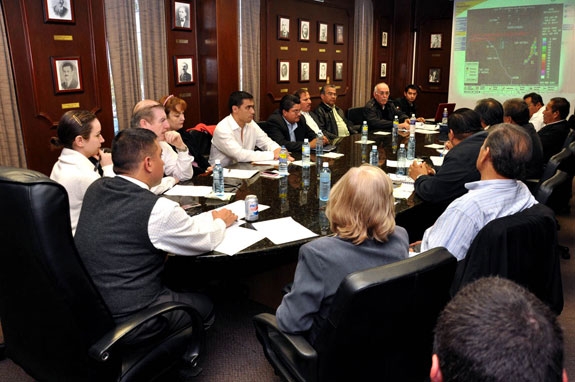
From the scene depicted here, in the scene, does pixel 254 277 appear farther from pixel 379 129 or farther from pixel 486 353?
pixel 379 129

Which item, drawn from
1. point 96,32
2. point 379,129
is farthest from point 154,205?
point 379,129

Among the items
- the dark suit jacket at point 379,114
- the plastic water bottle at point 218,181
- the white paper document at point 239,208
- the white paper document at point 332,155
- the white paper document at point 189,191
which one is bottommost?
the white paper document at point 239,208

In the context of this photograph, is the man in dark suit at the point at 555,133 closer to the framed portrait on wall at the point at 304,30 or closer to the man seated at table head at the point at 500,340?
the framed portrait on wall at the point at 304,30

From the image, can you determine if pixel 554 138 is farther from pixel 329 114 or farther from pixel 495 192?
pixel 495 192

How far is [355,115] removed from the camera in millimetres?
6555

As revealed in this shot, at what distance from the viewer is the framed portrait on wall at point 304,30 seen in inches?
275

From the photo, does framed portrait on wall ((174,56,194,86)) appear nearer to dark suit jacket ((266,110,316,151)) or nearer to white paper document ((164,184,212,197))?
dark suit jacket ((266,110,316,151))

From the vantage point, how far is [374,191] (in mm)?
1524

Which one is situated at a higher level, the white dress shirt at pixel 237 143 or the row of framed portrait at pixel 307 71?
the row of framed portrait at pixel 307 71

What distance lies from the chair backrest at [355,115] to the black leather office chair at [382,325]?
17.1 feet

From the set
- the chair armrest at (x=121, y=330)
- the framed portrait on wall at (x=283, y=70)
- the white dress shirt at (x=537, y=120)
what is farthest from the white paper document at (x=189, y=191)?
the white dress shirt at (x=537, y=120)

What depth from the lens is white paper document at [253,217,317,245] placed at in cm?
209

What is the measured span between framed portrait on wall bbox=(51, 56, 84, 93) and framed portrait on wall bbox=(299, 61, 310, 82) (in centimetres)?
367

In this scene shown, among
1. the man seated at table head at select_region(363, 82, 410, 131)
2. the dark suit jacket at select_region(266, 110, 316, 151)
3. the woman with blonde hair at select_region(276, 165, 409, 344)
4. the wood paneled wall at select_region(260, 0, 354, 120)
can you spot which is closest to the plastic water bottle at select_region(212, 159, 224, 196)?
the woman with blonde hair at select_region(276, 165, 409, 344)
